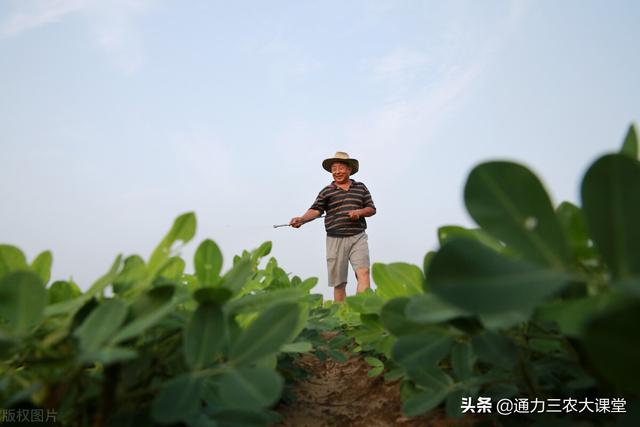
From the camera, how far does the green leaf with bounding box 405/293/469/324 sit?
67 cm

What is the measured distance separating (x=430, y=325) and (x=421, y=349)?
0.05 metres

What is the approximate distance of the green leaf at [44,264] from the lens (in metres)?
0.90

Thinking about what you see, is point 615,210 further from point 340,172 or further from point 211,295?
point 340,172

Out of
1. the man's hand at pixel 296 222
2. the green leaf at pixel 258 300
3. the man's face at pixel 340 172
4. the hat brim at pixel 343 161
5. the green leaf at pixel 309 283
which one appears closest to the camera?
the green leaf at pixel 258 300

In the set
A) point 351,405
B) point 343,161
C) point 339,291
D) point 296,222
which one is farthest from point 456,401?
point 343,161

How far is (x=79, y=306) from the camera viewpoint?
712 millimetres

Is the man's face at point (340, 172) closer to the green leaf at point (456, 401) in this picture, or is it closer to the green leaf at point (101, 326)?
the green leaf at point (456, 401)

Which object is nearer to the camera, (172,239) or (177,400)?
(177,400)

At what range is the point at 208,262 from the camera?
878 mm

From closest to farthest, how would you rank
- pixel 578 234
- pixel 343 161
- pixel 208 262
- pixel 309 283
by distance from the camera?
pixel 578 234 → pixel 208 262 → pixel 309 283 → pixel 343 161

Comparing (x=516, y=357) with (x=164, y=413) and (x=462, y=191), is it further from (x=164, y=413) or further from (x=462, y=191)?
(x=164, y=413)

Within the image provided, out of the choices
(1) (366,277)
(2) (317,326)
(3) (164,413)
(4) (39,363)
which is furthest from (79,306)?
(1) (366,277)

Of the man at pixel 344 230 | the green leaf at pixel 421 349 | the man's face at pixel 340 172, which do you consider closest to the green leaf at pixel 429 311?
the green leaf at pixel 421 349

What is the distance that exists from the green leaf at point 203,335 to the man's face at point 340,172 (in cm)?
642
